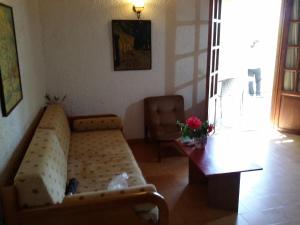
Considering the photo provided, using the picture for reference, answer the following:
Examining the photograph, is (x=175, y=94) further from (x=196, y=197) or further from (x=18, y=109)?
(x=18, y=109)

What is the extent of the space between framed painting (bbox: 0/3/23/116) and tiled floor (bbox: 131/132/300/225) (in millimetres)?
1623

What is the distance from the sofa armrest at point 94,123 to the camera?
3.46 metres

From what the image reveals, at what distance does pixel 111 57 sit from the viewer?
3.76 m

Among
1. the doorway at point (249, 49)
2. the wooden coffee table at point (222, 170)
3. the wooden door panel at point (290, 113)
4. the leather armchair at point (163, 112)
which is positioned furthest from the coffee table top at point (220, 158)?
the doorway at point (249, 49)

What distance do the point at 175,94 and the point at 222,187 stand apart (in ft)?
6.30

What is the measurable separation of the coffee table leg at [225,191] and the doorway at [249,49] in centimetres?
351

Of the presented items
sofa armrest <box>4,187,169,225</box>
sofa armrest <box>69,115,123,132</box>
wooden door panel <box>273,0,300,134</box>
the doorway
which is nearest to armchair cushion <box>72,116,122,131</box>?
sofa armrest <box>69,115,123,132</box>

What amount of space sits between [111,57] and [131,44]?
32 cm

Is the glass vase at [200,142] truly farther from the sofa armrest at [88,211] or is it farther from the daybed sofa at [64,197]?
the sofa armrest at [88,211]

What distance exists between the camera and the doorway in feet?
20.5

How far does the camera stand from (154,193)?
180 centimetres

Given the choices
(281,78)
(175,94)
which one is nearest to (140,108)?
(175,94)

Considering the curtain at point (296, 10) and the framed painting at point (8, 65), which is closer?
the framed painting at point (8, 65)

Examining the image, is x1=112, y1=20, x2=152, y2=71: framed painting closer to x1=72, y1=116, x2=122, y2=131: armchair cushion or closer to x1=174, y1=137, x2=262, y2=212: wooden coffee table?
x1=72, y1=116, x2=122, y2=131: armchair cushion
